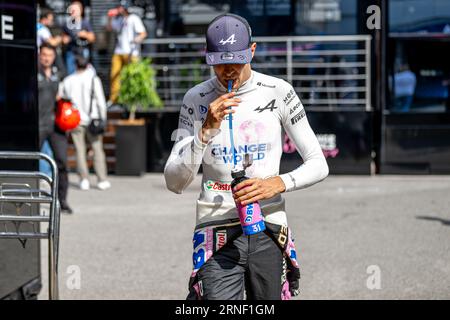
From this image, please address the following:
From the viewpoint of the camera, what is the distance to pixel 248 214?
4137 mm

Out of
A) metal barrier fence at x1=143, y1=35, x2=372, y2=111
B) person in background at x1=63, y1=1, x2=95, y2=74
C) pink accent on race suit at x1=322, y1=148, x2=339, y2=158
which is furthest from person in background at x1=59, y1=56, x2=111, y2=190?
pink accent on race suit at x1=322, y1=148, x2=339, y2=158

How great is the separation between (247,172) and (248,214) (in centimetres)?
29

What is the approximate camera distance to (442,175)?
14570mm

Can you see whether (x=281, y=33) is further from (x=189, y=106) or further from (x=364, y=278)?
(x=189, y=106)

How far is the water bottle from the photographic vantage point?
4.13 m

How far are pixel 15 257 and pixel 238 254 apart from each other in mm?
2629

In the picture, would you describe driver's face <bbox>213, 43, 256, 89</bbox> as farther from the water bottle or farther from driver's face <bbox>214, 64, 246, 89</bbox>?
the water bottle

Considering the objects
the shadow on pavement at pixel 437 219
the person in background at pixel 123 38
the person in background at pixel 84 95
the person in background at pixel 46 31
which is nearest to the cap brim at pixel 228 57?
the shadow on pavement at pixel 437 219

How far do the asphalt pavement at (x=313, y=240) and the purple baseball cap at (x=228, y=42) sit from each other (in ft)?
11.8

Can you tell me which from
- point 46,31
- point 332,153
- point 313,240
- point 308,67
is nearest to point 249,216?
point 313,240

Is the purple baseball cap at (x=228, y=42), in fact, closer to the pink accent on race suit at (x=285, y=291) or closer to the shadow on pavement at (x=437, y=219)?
the pink accent on race suit at (x=285, y=291)

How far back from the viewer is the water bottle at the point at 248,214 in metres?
4.13

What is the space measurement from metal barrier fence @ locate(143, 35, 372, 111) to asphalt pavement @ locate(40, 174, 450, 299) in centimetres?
179

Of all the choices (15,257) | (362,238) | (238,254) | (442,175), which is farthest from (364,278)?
(442,175)
